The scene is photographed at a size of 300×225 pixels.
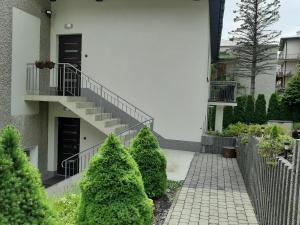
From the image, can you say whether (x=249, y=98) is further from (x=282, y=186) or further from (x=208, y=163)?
(x=282, y=186)

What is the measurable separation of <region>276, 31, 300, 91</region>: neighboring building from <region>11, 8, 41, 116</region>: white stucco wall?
38.8m

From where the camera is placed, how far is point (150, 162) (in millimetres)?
5742

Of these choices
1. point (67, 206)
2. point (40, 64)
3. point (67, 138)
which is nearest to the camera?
point (67, 206)

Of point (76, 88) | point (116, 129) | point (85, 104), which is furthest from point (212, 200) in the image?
point (76, 88)

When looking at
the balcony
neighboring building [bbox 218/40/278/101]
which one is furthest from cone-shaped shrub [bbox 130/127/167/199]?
neighboring building [bbox 218/40/278/101]

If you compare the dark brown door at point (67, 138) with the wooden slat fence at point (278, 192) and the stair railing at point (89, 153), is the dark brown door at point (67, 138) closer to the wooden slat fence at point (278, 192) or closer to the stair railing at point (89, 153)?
the stair railing at point (89, 153)

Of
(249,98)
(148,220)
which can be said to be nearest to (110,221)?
(148,220)

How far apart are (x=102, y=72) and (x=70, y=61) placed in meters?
1.61

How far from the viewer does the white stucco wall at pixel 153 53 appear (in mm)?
10891

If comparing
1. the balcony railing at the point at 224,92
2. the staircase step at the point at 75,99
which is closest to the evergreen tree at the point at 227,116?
the balcony railing at the point at 224,92

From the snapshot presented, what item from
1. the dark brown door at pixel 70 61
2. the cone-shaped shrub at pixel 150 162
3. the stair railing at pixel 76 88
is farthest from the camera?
→ the dark brown door at pixel 70 61

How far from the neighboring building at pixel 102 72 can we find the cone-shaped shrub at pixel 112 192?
619 centimetres

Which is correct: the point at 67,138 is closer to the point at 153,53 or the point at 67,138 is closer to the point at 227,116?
the point at 153,53

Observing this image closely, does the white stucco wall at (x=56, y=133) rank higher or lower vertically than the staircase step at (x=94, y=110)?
lower
